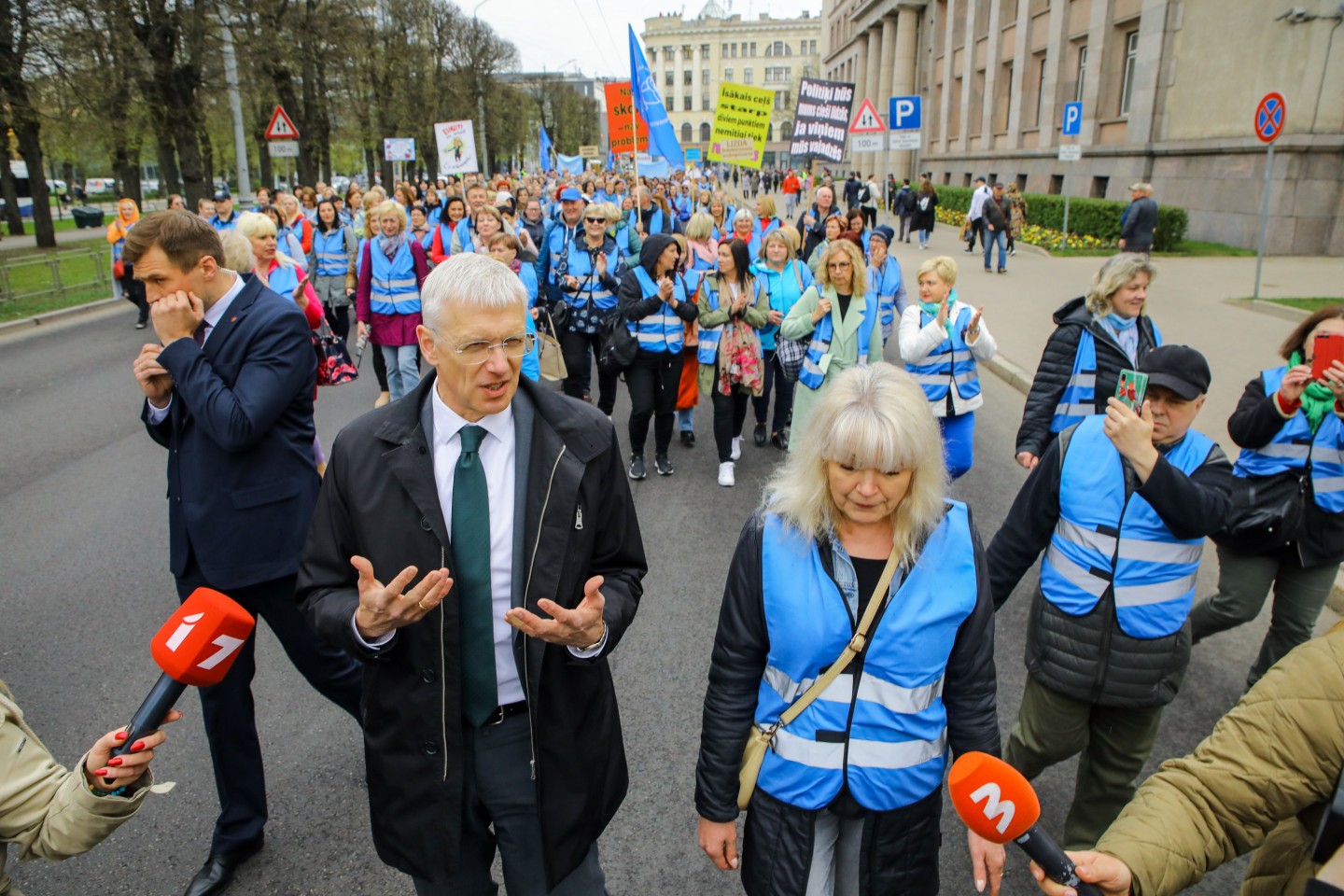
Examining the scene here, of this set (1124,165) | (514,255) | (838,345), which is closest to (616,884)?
Result: (838,345)

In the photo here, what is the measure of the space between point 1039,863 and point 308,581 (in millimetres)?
1747

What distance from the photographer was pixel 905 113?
18.3 metres

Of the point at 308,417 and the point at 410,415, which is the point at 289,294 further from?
the point at 410,415

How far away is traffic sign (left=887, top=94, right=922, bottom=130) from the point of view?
59.6ft

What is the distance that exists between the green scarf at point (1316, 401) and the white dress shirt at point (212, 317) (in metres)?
4.01

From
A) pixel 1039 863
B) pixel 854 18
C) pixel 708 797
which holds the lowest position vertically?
pixel 708 797

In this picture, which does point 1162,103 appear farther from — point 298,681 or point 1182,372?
point 298,681

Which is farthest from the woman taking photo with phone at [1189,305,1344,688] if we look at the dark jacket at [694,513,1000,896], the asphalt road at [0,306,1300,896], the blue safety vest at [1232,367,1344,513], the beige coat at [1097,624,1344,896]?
the beige coat at [1097,624,1344,896]

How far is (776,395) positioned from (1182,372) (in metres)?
5.62

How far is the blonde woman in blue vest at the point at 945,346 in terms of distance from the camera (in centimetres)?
566

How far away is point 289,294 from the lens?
7.04 metres

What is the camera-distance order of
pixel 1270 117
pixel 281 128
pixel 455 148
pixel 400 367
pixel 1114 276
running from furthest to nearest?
pixel 455 148 < pixel 281 128 < pixel 1270 117 < pixel 400 367 < pixel 1114 276

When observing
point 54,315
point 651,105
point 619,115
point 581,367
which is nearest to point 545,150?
point 619,115

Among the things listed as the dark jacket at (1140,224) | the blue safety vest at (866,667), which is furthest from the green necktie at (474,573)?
the dark jacket at (1140,224)
